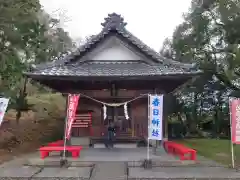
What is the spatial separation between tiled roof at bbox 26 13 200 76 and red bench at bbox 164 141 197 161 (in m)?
3.12

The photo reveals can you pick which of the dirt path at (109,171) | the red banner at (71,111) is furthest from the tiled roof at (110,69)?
the dirt path at (109,171)

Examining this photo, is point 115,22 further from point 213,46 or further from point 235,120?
point 213,46

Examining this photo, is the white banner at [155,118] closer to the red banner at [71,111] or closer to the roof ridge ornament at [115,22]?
the red banner at [71,111]

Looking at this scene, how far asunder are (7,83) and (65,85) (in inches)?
153

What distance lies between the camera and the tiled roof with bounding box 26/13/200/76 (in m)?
12.6

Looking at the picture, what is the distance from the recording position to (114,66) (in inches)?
539

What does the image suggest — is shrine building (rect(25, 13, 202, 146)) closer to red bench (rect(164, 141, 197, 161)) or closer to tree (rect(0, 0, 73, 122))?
red bench (rect(164, 141, 197, 161))

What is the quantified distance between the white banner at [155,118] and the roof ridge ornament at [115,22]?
5.31m

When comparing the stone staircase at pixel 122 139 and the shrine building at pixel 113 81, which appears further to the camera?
the stone staircase at pixel 122 139

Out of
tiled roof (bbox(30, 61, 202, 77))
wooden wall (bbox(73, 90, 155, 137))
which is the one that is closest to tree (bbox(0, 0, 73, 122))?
tiled roof (bbox(30, 61, 202, 77))

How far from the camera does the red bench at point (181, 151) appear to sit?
11492 millimetres

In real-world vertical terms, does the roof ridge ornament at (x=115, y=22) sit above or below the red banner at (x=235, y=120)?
above

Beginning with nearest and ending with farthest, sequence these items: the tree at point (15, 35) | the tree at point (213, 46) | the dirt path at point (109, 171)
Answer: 1. the dirt path at point (109, 171)
2. the tree at point (15, 35)
3. the tree at point (213, 46)

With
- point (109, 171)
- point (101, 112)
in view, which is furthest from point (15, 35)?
point (109, 171)
